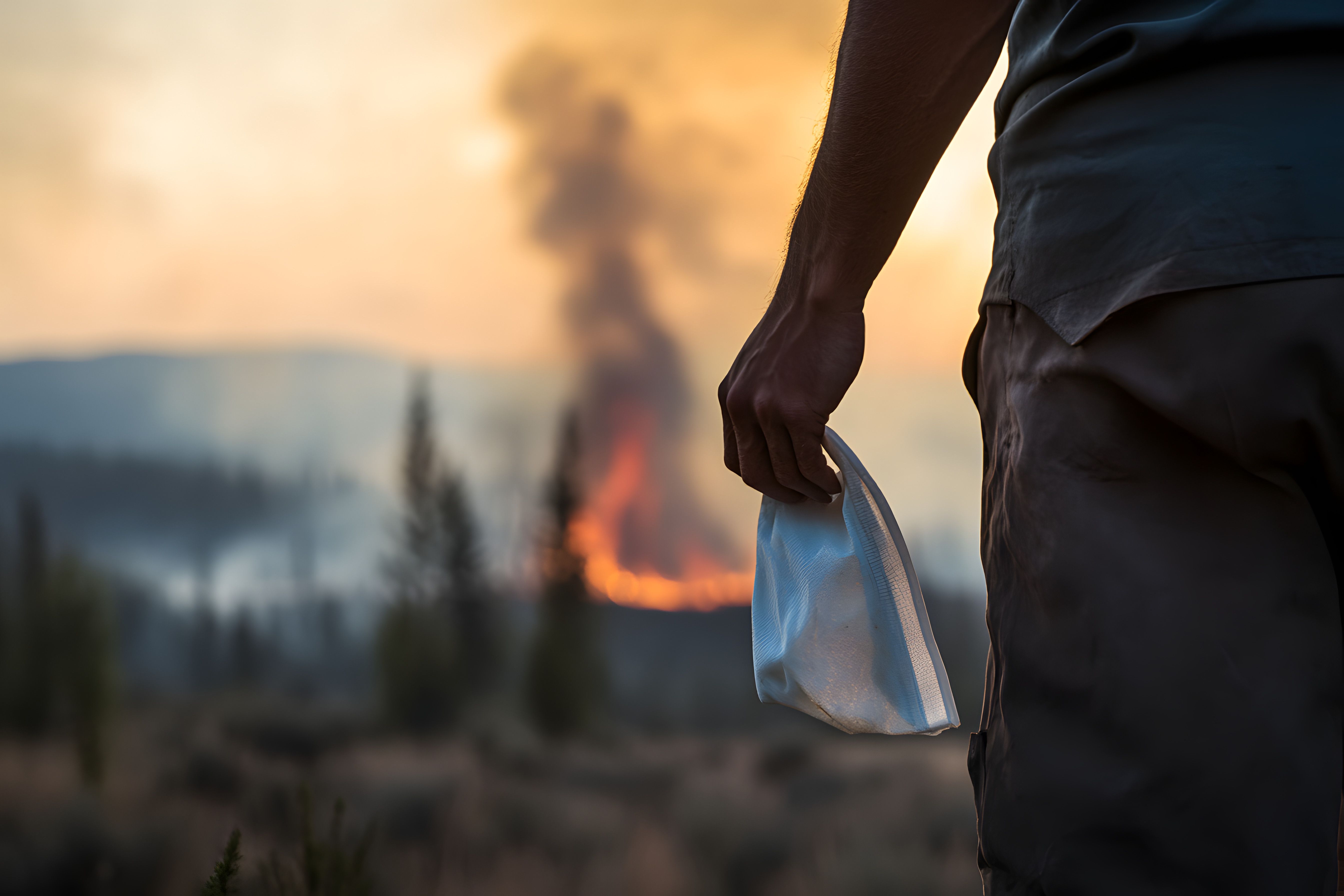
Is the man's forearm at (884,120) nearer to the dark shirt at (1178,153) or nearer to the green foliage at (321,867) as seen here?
the dark shirt at (1178,153)

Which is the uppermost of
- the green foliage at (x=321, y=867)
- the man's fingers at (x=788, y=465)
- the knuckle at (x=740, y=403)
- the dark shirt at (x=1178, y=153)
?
the dark shirt at (x=1178, y=153)

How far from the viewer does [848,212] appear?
112cm

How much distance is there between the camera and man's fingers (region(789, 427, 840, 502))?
4.04 ft

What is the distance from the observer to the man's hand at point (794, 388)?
3.93ft

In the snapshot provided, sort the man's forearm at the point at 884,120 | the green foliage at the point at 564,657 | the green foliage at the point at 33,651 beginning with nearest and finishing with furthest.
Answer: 1. the man's forearm at the point at 884,120
2. the green foliage at the point at 33,651
3. the green foliage at the point at 564,657

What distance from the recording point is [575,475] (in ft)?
59.7

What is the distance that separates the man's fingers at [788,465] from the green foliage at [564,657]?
15531 mm

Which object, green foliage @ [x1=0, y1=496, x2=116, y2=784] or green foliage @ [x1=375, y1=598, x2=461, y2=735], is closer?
green foliage @ [x1=0, y1=496, x2=116, y2=784]

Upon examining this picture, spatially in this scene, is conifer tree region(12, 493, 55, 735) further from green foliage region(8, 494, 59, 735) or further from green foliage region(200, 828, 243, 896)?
green foliage region(200, 828, 243, 896)

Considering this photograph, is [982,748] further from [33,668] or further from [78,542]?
[33,668]

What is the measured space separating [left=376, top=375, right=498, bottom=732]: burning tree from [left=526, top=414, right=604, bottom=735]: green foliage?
5.97 ft

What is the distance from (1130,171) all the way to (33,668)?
14717 millimetres

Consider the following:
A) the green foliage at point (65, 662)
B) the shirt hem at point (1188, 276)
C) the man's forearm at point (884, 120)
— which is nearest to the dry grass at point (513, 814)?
the green foliage at point (65, 662)

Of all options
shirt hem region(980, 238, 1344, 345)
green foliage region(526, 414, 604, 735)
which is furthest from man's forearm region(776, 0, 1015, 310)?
green foliage region(526, 414, 604, 735)
